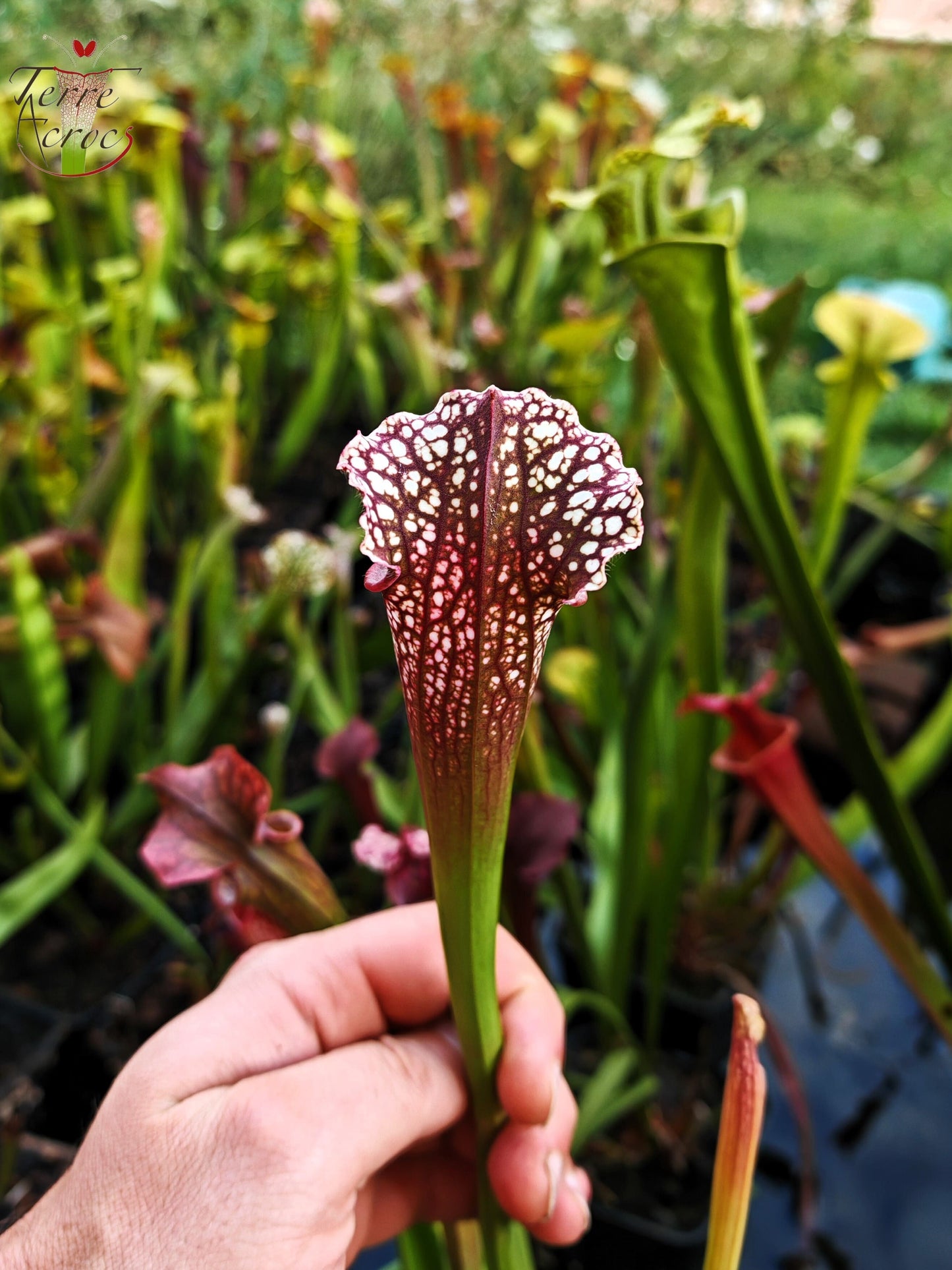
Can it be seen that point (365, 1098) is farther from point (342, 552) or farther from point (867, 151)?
point (867, 151)

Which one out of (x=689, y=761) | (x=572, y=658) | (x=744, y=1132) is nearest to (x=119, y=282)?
(x=572, y=658)

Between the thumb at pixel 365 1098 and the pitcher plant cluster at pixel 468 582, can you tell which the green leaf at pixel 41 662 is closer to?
the pitcher plant cluster at pixel 468 582

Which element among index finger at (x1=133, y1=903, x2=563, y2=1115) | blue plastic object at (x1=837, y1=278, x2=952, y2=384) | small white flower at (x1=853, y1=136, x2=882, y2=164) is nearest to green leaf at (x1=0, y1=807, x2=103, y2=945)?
index finger at (x1=133, y1=903, x2=563, y2=1115)

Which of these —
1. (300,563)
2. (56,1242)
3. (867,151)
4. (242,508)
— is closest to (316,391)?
(242,508)

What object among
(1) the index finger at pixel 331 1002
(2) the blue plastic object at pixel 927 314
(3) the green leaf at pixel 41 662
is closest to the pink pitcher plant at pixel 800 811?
(1) the index finger at pixel 331 1002

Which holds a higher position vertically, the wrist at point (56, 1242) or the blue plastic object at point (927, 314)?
the blue plastic object at point (927, 314)

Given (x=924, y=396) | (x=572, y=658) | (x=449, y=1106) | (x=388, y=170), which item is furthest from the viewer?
(x=924, y=396)

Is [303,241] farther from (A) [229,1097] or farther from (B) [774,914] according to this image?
(A) [229,1097]
